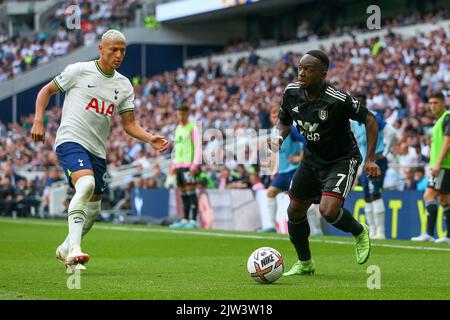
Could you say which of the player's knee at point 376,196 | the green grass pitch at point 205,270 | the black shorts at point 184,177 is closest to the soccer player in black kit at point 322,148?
the green grass pitch at point 205,270

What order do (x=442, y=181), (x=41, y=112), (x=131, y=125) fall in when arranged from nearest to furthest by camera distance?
(x=41, y=112)
(x=131, y=125)
(x=442, y=181)

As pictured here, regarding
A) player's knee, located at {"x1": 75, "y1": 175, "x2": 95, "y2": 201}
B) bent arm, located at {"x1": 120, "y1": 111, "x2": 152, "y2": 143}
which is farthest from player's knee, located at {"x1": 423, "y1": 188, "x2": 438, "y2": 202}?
player's knee, located at {"x1": 75, "y1": 175, "x2": 95, "y2": 201}

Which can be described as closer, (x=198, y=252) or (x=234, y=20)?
(x=198, y=252)

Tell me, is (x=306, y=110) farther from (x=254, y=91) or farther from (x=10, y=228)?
(x=254, y=91)

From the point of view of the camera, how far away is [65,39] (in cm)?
4803

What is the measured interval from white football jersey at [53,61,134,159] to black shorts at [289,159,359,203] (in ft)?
6.85

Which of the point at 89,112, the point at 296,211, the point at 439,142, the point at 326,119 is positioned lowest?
the point at 296,211

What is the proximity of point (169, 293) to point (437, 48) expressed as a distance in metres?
20.2

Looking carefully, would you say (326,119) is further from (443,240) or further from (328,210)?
(443,240)

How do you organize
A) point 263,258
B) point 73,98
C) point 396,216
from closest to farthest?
1. point 263,258
2. point 73,98
3. point 396,216

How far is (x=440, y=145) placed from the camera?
14.6 m

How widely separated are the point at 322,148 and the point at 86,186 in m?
2.33

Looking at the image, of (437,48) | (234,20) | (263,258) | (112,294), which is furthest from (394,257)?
(234,20)

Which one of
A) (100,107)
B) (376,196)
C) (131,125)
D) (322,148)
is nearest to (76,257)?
(100,107)
